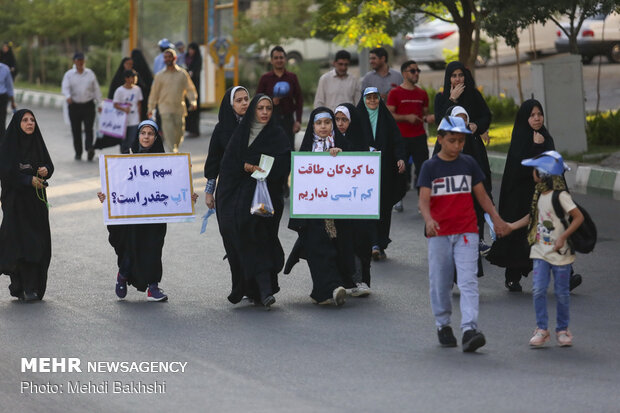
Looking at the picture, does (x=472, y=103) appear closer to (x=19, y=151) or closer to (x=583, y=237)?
(x=583, y=237)

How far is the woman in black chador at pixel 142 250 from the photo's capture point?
9.57 metres

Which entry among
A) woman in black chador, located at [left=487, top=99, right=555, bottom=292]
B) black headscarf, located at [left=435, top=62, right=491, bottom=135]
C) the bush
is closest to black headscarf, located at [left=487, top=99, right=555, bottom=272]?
woman in black chador, located at [left=487, top=99, right=555, bottom=292]

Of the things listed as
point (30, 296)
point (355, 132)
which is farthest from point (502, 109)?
point (30, 296)

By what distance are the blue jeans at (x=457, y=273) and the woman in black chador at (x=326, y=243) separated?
1.44 m

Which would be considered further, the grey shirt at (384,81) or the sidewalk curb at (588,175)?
the sidewalk curb at (588,175)

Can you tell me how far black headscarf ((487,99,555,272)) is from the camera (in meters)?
9.73

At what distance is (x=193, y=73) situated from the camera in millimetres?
23984

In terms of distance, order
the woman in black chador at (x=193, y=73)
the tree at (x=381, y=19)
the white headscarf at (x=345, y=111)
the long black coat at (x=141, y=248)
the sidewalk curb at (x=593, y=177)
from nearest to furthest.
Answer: the long black coat at (x=141, y=248), the white headscarf at (x=345, y=111), the sidewalk curb at (x=593, y=177), the tree at (x=381, y=19), the woman in black chador at (x=193, y=73)

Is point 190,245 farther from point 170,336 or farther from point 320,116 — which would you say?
point 170,336

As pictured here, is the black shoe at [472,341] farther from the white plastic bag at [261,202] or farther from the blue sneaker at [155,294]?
the blue sneaker at [155,294]

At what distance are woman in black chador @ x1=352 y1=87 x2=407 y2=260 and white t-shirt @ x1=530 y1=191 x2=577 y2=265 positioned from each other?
3.44 metres

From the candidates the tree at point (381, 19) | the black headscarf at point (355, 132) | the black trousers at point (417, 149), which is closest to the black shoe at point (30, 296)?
the black headscarf at point (355, 132)

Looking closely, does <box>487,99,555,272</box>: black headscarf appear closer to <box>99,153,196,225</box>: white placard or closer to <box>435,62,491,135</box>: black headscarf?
<box>435,62,491,135</box>: black headscarf

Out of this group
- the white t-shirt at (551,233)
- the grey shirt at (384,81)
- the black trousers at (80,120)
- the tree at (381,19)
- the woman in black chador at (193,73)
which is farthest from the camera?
the woman in black chador at (193,73)
